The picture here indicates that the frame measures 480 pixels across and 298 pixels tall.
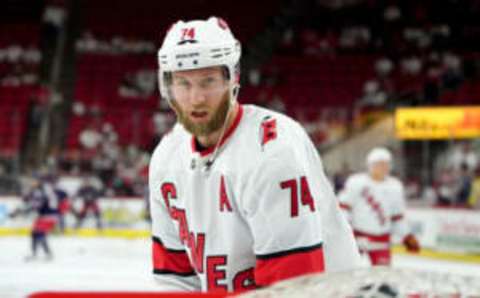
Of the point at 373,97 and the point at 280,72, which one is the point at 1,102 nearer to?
the point at 280,72

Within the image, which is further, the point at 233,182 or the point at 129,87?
the point at 129,87

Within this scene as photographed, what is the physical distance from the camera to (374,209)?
643 centimetres

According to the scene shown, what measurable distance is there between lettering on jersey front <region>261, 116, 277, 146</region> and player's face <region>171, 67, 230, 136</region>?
3.4 inches

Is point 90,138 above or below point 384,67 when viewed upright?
below

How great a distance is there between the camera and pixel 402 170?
9625mm

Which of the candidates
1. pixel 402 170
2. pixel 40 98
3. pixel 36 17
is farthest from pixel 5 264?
pixel 36 17

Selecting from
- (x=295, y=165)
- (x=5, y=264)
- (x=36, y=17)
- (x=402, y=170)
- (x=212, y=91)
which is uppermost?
(x=36, y=17)

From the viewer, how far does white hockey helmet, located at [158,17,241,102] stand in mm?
1558

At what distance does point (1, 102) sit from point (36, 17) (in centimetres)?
351

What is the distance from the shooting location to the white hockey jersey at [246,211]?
149 cm

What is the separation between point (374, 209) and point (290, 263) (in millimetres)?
5064

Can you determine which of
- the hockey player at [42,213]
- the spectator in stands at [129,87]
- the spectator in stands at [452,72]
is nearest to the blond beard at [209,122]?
the hockey player at [42,213]

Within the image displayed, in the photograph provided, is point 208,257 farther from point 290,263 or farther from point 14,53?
point 14,53

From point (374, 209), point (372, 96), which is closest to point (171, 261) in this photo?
point (374, 209)
